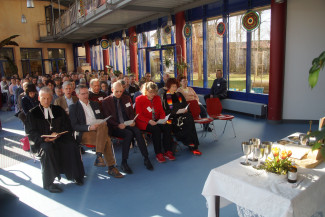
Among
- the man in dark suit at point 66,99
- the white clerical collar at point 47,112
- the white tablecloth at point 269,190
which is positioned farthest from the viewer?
the man in dark suit at point 66,99

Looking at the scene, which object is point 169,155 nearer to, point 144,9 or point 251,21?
point 251,21

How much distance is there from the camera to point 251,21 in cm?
682

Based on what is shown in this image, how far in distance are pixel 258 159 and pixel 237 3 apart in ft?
22.5

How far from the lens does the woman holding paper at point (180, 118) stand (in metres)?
4.87

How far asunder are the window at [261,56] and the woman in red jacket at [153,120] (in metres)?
3.97

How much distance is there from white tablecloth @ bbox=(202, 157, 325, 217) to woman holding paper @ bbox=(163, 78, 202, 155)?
262 cm

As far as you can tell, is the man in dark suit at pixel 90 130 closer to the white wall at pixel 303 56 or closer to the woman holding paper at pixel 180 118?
the woman holding paper at pixel 180 118

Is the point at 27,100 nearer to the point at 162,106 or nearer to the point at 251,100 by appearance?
the point at 162,106

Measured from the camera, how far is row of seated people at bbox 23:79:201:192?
12.2 feet

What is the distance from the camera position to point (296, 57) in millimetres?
6371

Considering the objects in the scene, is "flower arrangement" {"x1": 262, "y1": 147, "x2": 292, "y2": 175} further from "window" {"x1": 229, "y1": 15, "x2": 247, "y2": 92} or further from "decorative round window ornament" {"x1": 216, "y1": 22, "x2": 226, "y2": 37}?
"decorative round window ornament" {"x1": 216, "y1": 22, "x2": 226, "y2": 37}

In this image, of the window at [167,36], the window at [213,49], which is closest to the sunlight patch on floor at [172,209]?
the window at [213,49]

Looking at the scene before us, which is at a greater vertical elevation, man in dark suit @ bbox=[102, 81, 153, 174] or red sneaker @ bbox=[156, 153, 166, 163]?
man in dark suit @ bbox=[102, 81, 153, 174]

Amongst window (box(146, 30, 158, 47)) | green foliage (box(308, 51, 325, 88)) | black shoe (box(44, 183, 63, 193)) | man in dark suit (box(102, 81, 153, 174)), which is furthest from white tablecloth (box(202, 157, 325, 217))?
window (box(146, 30, 158, 47))
